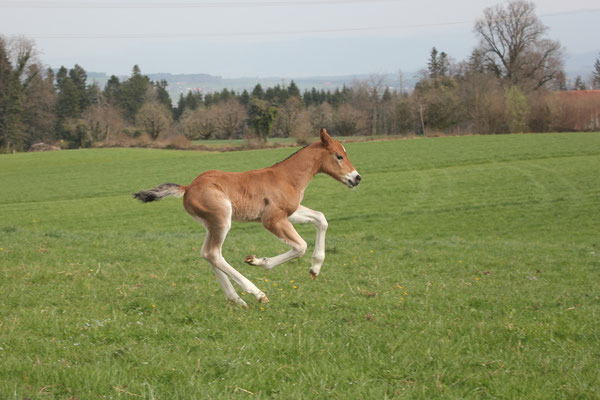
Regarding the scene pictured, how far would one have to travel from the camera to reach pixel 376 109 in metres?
97.6

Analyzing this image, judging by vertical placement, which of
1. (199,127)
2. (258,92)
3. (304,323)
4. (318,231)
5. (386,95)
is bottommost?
(304,323)

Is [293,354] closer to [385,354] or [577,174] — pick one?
[385,354]

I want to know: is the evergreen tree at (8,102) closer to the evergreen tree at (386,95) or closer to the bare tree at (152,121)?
the bare tree at (152,121)

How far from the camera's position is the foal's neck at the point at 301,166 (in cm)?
764

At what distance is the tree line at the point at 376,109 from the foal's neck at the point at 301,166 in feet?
204

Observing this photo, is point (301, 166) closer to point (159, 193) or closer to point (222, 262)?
point (222, 262)

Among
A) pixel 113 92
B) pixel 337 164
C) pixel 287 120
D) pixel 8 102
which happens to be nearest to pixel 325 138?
pixel 337 164

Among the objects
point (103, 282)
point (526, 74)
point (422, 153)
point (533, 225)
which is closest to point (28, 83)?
point (422, 153)

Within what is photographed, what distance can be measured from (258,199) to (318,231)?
1.02 meters

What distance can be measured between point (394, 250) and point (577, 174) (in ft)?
87.8

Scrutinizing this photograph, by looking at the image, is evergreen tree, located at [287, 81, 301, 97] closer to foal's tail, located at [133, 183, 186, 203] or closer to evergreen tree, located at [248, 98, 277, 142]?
evergreen tree, located at [248, 98, 277, 142]

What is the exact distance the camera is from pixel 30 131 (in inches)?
3713

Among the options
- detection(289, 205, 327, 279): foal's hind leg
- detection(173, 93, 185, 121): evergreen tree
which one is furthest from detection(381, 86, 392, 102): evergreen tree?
detection(289, 205, 327, 279): foal's hind leg

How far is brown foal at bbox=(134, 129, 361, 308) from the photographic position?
22.8ft
